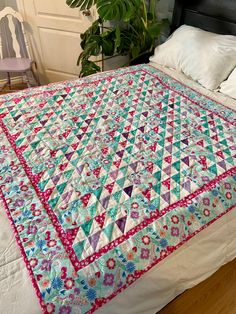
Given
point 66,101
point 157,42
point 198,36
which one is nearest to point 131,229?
point 66,101

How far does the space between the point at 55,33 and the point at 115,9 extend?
0.98 meters

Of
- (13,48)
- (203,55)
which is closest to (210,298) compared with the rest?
(203,55)

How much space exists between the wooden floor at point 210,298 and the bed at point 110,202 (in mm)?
257

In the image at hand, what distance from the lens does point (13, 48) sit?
2.87 m

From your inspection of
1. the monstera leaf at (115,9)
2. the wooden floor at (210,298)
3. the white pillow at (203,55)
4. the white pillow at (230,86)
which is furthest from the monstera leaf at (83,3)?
the wooden floor at (210,298)

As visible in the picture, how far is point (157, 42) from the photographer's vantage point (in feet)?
8.57

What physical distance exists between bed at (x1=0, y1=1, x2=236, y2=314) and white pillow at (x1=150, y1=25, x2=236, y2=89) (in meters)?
0.27

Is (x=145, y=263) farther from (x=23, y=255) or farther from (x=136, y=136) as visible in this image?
(x=136, y=136)

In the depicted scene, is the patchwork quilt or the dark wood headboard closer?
the patchwork quilt

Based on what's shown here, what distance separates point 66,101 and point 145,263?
1048 mm

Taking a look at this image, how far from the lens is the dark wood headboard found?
1.88 meters

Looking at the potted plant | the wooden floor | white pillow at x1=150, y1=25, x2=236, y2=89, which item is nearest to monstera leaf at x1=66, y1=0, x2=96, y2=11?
the potted plant

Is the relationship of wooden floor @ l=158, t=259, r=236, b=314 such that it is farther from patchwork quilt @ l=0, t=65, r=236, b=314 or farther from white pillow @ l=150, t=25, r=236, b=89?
white pillow @ l=150, t=25, r=236, b=89

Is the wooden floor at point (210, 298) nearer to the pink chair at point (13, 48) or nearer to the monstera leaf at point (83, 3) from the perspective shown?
the monstera leaf at point (83, 3)
